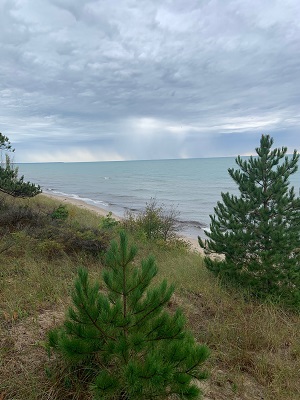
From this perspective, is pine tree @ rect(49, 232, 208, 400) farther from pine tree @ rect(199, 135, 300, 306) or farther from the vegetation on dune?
pine tree @ rect(199, 135, 300, 306)

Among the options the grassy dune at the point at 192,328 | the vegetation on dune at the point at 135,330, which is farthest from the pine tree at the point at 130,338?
the grassy dune at the point at 192,328

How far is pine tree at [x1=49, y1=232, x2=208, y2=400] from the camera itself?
210cm

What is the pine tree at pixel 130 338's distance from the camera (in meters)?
2.10

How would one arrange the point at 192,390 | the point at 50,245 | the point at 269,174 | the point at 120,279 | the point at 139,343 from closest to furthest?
the point at 192,390 → the point at 139,343 → the point at 120,279 → the point at 269,174 → the point at 50,245

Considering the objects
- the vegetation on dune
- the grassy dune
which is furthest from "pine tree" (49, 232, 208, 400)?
the grassy dune

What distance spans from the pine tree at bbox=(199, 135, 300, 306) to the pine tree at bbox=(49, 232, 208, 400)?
3.71m

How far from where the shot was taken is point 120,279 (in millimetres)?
2412

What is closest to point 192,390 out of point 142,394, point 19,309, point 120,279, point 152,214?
point 142,394

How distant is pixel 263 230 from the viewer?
5645mm

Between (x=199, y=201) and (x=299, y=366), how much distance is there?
32.3 m

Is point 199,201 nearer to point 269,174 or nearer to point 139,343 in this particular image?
point 269,174

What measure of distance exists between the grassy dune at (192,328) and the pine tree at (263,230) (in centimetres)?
51

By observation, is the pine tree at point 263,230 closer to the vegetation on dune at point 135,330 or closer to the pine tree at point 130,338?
the vegetation on dune at point 135,330

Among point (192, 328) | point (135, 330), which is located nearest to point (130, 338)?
point (135, 330)
